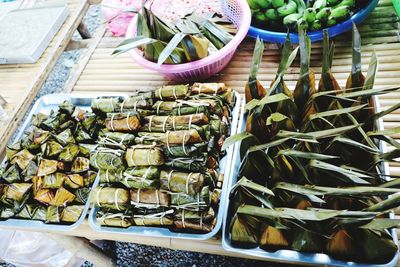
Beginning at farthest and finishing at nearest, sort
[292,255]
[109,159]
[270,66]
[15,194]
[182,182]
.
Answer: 1. [270,66]
2. [15,194]
3. [109,159]
4. [182,182]
5. [292,255]

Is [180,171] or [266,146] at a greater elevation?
[266,146]

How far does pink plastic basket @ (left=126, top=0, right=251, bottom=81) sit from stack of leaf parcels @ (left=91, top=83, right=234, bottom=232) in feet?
0.84

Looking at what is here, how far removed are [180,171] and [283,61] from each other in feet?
1.84

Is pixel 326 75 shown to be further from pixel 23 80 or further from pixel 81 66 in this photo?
pixel 23 80

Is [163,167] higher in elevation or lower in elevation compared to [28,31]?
lower

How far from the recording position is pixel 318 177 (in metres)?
1.14

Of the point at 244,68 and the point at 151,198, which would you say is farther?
the point at 244,68

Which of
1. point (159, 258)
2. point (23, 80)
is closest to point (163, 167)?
point (159, 258)

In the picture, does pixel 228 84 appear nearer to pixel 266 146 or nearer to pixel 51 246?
pixel 266 146

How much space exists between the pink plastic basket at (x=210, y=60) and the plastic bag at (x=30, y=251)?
1265 millimetres

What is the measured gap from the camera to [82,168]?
155 centimetres

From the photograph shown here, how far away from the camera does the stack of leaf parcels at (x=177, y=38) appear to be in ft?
5.26

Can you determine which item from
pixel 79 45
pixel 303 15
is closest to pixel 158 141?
pixel 303 15

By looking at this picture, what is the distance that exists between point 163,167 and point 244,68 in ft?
2.80
